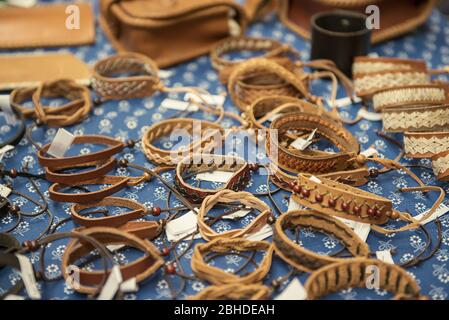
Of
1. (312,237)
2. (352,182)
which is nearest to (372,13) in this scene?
(352,182)

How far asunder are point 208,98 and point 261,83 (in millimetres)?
152

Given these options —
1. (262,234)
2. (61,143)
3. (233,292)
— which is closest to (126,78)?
(61,143)

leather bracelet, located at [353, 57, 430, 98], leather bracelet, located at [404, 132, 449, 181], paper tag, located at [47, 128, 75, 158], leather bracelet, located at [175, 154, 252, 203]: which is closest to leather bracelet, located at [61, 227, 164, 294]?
leather bracelet, located at [175, 154, 252, 203]

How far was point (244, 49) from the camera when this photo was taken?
169cm

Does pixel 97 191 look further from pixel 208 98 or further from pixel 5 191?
pixel 208 98

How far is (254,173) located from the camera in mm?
1236

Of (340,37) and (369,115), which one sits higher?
(340,37)

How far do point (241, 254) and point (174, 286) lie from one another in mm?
145

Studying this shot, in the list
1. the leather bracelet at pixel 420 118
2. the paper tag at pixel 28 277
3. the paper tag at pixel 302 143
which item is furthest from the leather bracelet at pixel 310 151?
the paper tag at pixel 28 277

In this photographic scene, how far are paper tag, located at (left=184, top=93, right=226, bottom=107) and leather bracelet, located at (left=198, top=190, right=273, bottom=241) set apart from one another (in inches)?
15.9

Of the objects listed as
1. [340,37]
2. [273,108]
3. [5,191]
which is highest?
[340,37]

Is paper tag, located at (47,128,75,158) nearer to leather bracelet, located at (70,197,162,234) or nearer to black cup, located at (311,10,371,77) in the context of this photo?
leather bracelet, located at (70,197,162,234)

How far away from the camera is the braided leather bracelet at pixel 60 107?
1377mm
